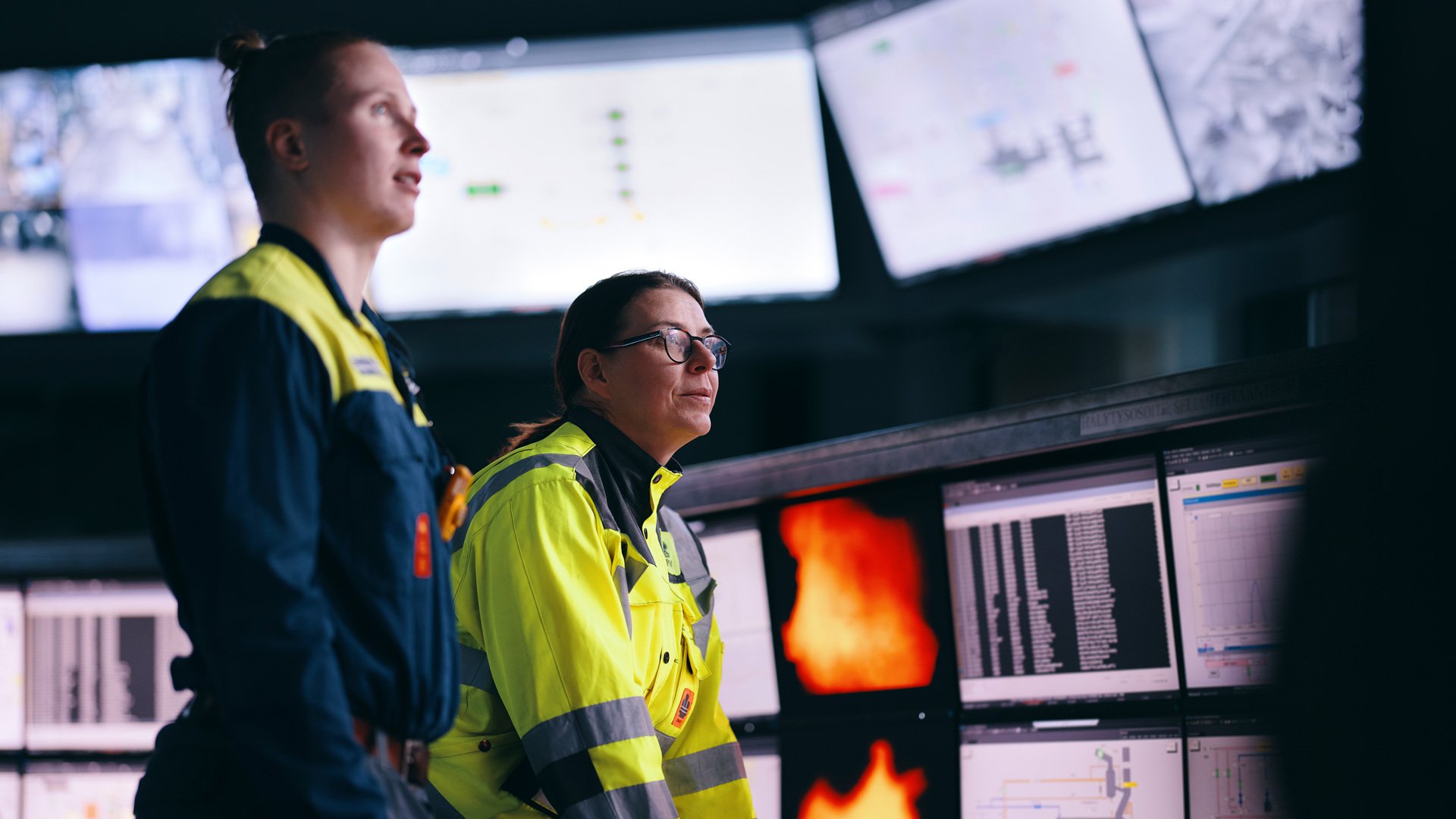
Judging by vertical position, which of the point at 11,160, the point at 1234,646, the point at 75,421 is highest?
the point at 11,160

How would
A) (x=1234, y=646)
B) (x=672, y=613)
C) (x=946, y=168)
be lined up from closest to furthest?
(x=1234, y=646), (x=672, y=613), (x=946, y=168)

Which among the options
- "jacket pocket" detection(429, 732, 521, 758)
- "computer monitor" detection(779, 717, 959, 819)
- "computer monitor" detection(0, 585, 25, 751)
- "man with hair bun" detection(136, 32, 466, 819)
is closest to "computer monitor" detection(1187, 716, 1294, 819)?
"computer monitor" detection(779, 717, 959, 819)

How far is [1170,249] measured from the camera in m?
3.10

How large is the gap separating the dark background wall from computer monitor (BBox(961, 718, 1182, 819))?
1.80 m

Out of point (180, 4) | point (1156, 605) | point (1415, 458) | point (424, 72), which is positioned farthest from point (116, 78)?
point (1415, 458)

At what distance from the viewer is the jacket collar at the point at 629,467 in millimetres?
1666

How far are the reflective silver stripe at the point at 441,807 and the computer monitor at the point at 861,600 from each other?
60 centimetres

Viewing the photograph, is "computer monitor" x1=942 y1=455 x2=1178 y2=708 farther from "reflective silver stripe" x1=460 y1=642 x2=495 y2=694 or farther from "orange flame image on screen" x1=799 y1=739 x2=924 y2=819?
"reflective silver stripe" x1=460 y1=642 x2=495 y2=694

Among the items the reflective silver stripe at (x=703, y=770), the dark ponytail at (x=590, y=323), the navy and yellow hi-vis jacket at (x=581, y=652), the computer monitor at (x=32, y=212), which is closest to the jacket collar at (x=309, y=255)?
the navy and yellow hi-vis jacket at (x=581, y=652)

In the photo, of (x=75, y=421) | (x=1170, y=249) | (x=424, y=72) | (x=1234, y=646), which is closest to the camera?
(x=1234, y=646)

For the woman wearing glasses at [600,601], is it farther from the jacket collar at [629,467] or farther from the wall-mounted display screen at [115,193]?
the wall-mounted display screen at [115,193]

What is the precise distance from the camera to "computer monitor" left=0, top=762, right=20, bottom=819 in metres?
2.44

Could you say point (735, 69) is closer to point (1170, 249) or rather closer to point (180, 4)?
point (1170, 249)

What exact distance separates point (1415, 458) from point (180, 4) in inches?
155
